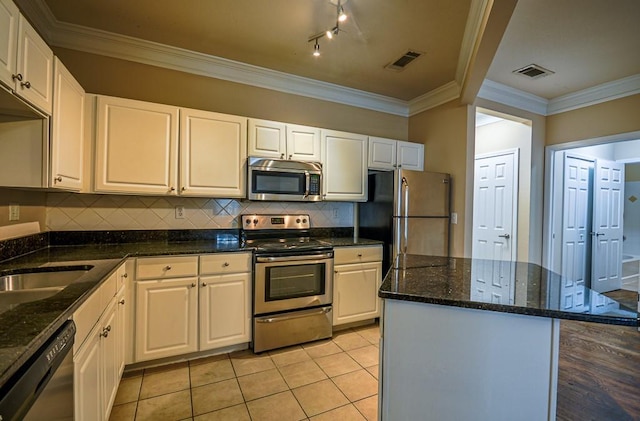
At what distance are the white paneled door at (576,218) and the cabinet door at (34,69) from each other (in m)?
5.25

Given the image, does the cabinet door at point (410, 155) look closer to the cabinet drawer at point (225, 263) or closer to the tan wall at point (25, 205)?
the cabinet drawer at point (225, 263)

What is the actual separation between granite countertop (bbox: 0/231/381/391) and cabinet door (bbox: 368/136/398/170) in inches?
35.5

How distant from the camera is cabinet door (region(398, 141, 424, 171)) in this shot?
11.7ft

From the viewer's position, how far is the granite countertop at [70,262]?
0.83m

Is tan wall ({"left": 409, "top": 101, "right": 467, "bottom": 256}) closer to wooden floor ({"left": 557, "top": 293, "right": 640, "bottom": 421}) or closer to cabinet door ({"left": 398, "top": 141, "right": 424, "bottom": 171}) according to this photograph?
cabinet door ({"left": 398, "top": 141, "right": 424, "bottom": 171})

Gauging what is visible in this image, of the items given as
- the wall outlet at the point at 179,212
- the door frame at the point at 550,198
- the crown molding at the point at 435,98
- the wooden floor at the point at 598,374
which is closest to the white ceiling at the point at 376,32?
the crown molding at the point at 435,98

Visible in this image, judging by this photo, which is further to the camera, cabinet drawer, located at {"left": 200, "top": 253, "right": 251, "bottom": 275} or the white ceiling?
cabinet drawer, located at {"left": 200, "top": 253, "right": 251, "bottom": 275}

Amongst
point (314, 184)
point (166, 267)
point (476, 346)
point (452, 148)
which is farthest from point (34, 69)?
point (452, 148)

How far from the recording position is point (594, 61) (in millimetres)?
2777

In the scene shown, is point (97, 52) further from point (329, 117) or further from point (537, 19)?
point (537, 19)

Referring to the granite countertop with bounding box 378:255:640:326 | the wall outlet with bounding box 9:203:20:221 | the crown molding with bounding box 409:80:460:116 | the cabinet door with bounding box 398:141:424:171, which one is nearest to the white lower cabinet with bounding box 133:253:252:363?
the wall outlet with bounding box 9:203:20:221

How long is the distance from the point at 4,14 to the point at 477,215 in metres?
4.88

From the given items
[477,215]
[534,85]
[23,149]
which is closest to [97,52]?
[23,149]

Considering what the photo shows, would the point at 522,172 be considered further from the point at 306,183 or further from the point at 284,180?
the point at 284,180
